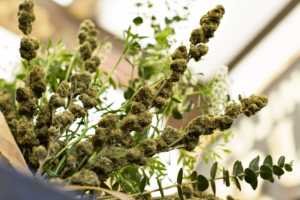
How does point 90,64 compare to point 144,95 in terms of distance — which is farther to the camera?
point 90,64

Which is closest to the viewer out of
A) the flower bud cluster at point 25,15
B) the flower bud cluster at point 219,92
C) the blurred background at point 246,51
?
the flower bud cluster at point 25,15

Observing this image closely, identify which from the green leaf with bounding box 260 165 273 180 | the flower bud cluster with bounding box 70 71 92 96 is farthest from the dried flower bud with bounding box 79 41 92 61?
the green leaf with bounding box 260 165 273 180

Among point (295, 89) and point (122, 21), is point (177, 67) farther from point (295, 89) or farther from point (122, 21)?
point (122, 21)

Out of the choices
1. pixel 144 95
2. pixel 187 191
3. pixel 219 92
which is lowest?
pixel 187 191

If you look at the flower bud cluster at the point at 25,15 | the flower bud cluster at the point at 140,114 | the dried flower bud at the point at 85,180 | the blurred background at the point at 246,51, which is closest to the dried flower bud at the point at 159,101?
the flower bud cluster at the point at 140,114

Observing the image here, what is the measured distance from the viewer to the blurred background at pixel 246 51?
1.01 metres

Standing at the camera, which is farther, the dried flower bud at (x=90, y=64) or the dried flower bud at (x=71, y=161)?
the dried flower bud at (x=90, y=64)

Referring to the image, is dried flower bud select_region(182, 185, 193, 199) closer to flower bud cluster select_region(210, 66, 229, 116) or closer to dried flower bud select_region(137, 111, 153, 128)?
dried flower bud select_region(137, 111, 153, 128)

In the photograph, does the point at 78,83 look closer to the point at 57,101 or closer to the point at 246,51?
the point at 57,101

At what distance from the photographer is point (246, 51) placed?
155cm

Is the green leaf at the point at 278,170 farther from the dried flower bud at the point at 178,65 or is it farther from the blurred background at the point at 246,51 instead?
the blurred background at the point at 246,51

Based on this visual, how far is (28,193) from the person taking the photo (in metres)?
0.17

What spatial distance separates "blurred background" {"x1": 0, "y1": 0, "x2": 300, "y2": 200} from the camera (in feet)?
3.30

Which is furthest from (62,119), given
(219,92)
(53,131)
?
(219,92)
